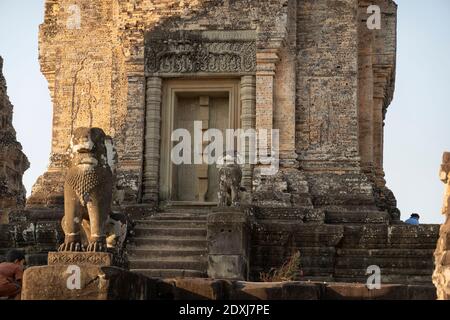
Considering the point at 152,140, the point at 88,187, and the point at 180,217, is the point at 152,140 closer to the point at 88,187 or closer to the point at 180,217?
the point at 180,217

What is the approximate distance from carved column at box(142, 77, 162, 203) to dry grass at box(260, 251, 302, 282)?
149 inches

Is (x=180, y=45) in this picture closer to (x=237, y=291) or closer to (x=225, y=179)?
(x=225, y=179)

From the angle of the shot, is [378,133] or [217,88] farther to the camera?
[378,133]

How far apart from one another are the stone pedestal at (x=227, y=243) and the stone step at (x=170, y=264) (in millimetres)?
364

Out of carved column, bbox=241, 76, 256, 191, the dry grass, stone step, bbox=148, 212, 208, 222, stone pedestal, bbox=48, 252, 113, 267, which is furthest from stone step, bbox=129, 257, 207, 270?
stone pedestal, bbox=48, 252, 113, 267

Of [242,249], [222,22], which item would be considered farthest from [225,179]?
[222,22]

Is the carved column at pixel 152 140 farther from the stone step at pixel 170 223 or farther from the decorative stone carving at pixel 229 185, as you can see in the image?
the decorative stone carving at pixel 229 185

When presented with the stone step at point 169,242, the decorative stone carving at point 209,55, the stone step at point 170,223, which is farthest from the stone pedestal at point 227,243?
the decorative stone carving at point 209,55

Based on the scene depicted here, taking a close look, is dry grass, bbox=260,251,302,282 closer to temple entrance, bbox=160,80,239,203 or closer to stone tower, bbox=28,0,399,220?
stone tower, bbox=28,0,399,220

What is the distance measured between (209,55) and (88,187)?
8544mm

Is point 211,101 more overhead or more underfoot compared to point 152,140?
more overhead

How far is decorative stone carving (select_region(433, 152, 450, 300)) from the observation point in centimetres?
1143

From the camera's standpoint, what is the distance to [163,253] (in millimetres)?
18953

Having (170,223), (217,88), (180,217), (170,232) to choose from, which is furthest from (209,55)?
(170,232)
